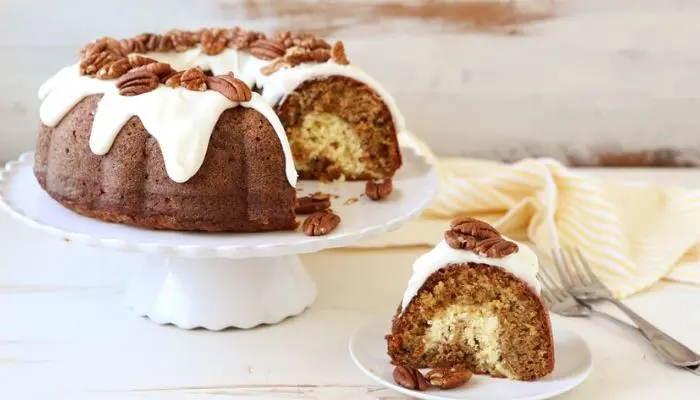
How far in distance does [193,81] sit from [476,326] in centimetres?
73

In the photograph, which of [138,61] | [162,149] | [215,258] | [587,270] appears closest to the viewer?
[162,149]

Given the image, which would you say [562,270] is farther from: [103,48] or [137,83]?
[103,48]

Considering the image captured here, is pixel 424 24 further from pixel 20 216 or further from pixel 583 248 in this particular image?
pixel 20 216

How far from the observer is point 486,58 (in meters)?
3.12

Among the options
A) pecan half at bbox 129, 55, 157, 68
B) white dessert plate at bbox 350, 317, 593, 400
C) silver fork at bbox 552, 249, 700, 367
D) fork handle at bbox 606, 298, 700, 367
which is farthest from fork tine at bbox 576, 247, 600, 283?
pecan half at bbox 129, 55, 157, 68

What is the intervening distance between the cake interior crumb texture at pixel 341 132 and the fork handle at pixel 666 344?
28.0 inches

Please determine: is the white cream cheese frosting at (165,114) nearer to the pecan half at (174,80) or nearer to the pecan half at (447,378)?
the pecan half at (174,80)

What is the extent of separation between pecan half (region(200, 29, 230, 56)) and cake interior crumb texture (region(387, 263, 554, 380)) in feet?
3.24

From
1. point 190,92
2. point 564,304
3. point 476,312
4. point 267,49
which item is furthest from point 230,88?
point 564,304

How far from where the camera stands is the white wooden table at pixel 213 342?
1.82 metres

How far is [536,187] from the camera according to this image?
2.75 metres

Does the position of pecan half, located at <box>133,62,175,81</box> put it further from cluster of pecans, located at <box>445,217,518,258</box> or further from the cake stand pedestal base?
cluster of pecans, located at <box>445,217,518,258</box>

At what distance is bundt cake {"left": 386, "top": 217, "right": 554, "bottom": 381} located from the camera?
181cm

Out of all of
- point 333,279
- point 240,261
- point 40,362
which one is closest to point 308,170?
point 333,279
